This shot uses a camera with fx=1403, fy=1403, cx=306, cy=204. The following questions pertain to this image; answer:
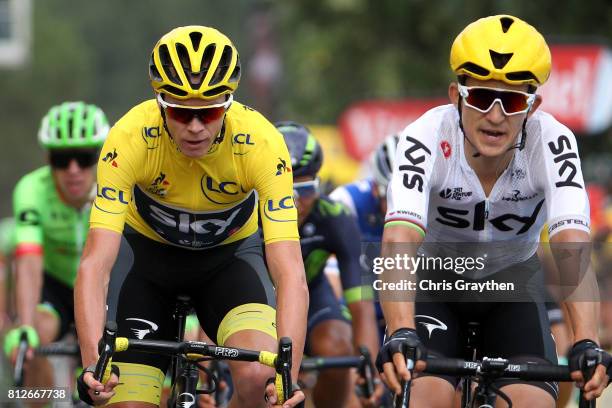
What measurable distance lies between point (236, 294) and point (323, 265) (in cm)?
237

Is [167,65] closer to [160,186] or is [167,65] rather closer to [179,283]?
[160,186]

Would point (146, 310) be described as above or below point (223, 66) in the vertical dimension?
below

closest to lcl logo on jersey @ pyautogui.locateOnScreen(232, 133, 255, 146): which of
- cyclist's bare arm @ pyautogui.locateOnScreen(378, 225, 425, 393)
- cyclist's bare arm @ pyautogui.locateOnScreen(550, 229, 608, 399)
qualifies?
cyclist's bare arm @ pyautogui.locateOnScreen(378, 225, 425, 393)

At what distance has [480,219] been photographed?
6574 millimetres

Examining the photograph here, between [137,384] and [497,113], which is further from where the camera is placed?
[137,384]

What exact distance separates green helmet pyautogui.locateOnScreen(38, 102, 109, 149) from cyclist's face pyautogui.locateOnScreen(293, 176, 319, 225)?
5.91 feet

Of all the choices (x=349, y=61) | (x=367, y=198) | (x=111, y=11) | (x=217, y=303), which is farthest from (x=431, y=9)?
(x=111, y=11)


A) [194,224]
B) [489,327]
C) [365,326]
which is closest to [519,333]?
[489,327]

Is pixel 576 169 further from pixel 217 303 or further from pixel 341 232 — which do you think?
pixel 341 232

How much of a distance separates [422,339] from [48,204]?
4115 mm

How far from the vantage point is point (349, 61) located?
37625 millimetres

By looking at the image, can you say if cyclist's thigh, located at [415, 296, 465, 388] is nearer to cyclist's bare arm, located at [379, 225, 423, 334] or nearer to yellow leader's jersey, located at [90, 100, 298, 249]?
cyclist's bare arm, located at [379, 225, 423, 334]

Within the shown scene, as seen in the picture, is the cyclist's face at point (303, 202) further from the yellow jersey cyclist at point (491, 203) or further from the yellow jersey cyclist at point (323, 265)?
the yellow jersey cyclist at point (491, 203)

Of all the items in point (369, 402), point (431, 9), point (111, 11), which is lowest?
point (369, 402)
